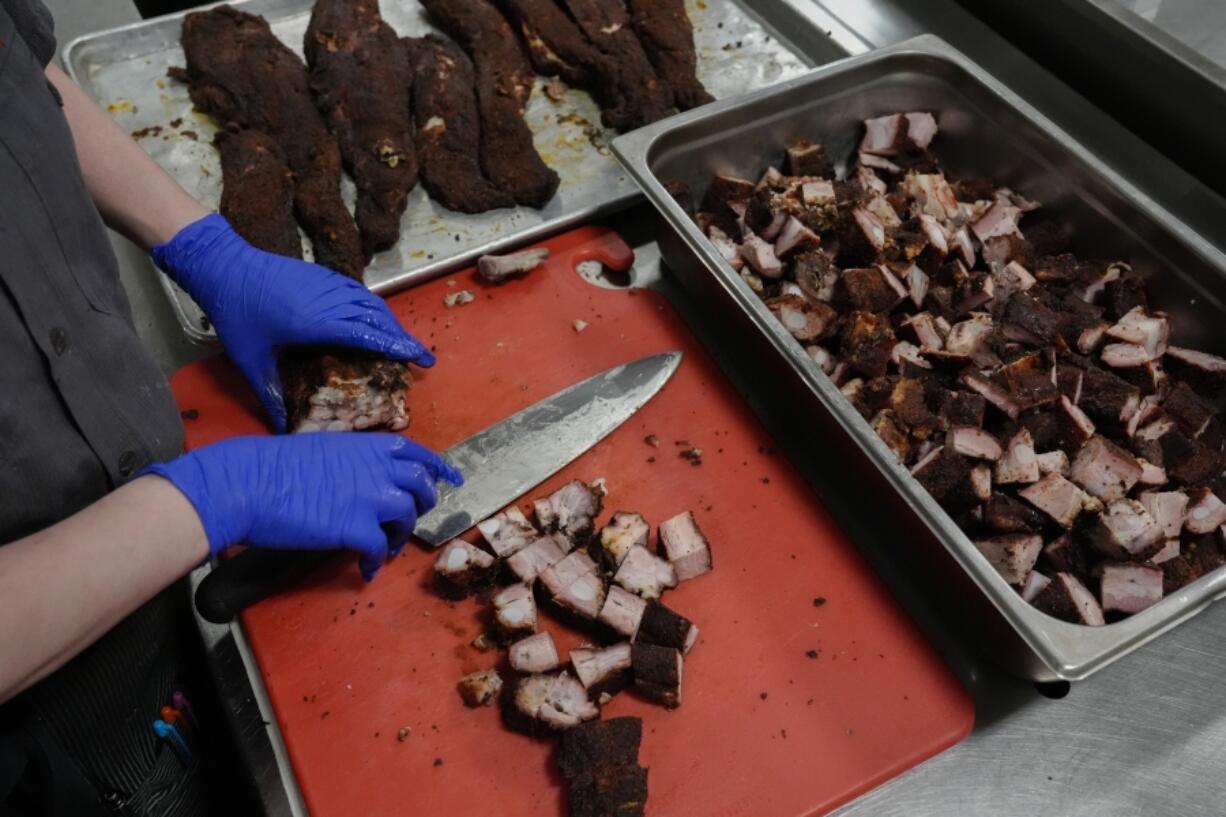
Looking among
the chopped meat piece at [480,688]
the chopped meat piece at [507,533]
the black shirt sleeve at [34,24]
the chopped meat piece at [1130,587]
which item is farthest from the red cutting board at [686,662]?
the black shirt sleeve at [34,24]

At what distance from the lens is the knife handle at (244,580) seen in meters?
1.81

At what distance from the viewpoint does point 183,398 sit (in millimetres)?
2234

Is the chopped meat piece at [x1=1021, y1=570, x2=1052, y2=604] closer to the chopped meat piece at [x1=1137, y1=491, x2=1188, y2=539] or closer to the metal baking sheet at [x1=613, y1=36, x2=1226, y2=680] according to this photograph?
the metal baking sheet at [x1=613, y1=36, x2=1226, y2=680]

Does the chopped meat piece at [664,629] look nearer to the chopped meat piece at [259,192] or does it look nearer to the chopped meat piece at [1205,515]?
the chopped meat piece at [1205,515]

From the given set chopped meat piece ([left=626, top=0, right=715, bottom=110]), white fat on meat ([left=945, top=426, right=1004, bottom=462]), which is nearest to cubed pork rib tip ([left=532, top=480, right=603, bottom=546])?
white fat on meat ([left=945, top=426, right=1004, bottom=462])

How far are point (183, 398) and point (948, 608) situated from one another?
189cm

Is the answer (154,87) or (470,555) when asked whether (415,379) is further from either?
(154,87)

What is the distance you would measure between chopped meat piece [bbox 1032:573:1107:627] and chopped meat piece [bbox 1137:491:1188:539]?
9.8 inches

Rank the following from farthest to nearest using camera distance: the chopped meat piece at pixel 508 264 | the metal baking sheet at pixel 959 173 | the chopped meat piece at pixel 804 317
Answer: the chopped meat piece at pixel 508 264, the chopped meat piece at pixel 804 317, the metal baking sheet at pixel 959 173

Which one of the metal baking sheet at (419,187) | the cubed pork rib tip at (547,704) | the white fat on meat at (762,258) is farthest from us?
the metal baking sheet at (419,187)

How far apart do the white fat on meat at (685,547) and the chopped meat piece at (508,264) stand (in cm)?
89

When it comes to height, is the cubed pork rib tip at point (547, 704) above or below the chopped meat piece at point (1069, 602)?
below

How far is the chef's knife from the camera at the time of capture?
1835 millimetres

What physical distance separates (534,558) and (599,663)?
0.27m
